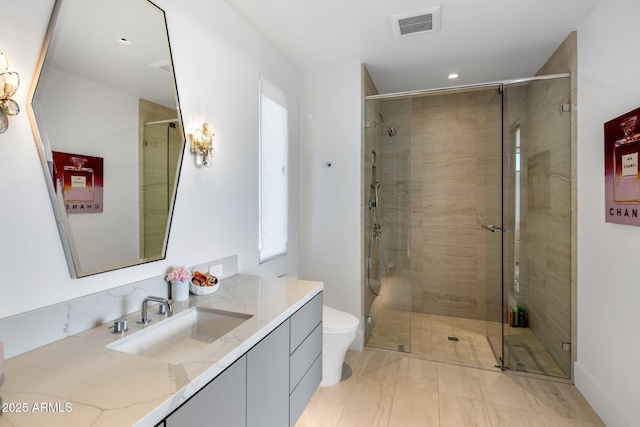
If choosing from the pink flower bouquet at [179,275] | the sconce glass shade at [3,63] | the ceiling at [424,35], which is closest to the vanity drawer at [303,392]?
the pink flower bouquet at [179,275]

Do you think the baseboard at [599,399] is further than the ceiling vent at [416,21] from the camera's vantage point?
No

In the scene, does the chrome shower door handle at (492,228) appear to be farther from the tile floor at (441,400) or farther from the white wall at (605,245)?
the tile floor at (441,400)

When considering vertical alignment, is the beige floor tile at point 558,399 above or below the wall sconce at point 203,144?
below

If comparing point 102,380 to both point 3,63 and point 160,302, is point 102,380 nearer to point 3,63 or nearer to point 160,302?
point 160,302

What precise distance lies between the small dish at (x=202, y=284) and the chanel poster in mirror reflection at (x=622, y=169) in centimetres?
219

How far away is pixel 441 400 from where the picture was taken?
2.11 m

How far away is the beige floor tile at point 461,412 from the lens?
1.89m

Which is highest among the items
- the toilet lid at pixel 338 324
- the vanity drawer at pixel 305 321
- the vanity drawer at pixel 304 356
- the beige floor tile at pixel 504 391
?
the vanity drawer at pixel 305 321

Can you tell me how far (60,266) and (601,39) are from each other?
3.06 m

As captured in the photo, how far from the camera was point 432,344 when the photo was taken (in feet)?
9.68

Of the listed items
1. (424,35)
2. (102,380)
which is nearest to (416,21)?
(424,35)

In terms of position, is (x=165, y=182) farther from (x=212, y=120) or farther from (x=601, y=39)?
(x=601, y=39)

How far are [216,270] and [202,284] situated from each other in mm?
251

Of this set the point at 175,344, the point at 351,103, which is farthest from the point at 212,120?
the point at 351,103
